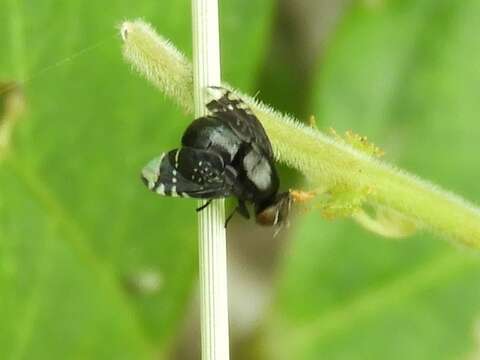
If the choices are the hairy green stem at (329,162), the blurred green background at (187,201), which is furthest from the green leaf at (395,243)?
the hairy green stem at (329,162)

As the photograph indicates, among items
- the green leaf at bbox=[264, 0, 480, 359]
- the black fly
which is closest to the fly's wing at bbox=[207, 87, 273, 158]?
the black fly

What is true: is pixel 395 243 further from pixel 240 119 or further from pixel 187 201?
pixel 240 119

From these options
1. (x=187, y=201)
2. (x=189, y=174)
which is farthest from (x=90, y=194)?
(x=189, y=174)

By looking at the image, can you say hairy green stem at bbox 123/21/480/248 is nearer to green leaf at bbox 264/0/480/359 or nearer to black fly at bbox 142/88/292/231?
black fly at bbox 142/88/292/231

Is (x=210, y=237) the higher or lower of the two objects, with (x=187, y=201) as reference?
lower

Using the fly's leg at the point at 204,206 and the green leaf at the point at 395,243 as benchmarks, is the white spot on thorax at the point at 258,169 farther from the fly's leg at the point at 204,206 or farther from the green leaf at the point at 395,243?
the green leaf at the point at 395,243

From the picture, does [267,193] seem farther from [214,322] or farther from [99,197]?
[99,197]
